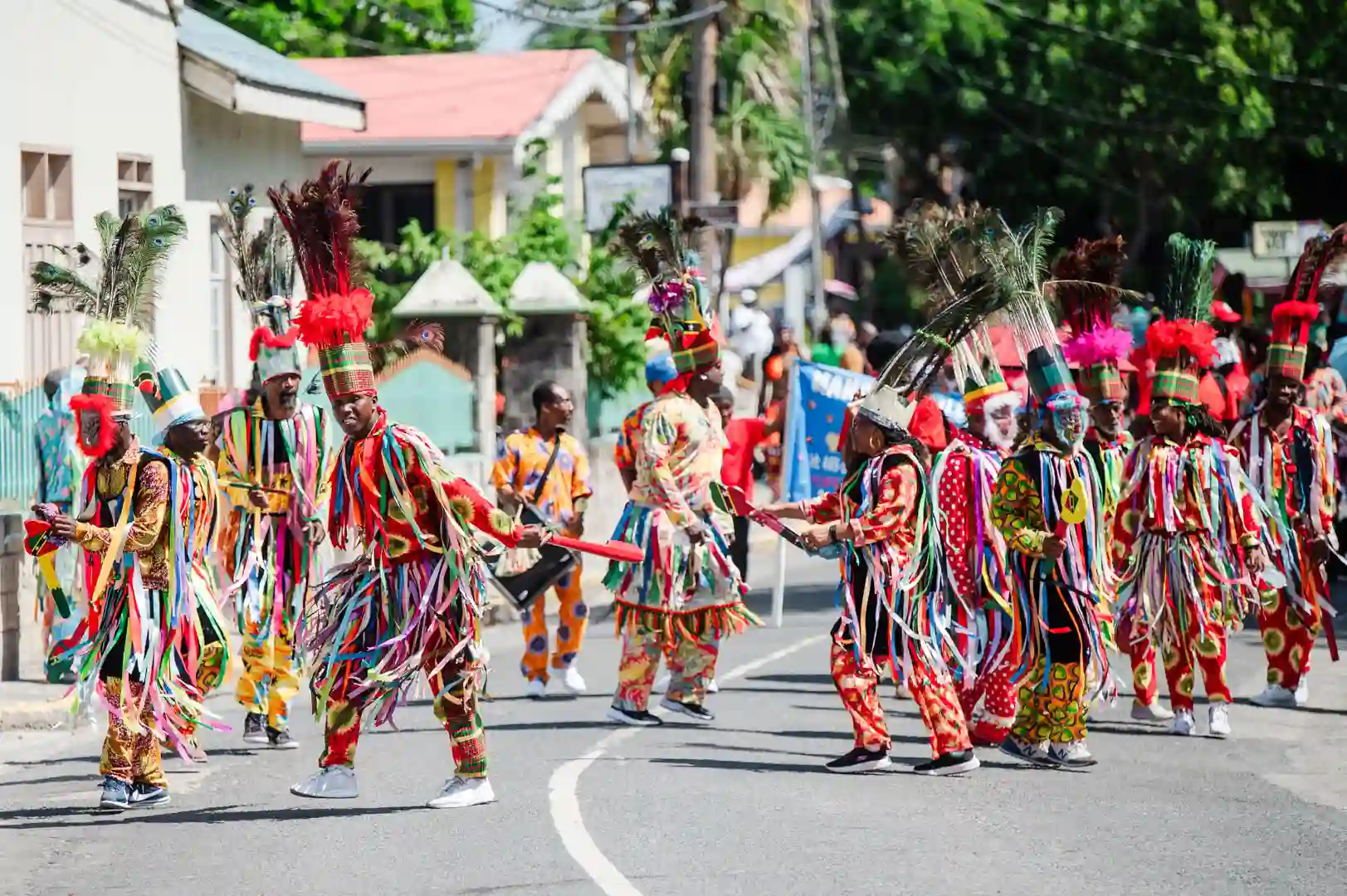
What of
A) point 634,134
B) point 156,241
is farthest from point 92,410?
point 634,134

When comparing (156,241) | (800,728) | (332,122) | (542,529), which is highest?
(332,122)

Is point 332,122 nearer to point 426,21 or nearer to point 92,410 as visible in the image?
point 92,410

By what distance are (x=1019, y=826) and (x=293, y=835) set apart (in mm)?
2746

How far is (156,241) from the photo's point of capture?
10.1 m

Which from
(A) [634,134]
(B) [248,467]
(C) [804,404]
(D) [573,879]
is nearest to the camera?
(D) [573,879]

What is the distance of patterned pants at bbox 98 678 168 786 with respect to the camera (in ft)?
30.9

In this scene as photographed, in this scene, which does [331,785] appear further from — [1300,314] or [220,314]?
[220,314]

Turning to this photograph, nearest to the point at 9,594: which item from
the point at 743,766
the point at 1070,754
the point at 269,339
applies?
the point at 269,339

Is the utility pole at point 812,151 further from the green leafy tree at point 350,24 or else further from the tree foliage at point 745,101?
the green leafy tree at point 350,24

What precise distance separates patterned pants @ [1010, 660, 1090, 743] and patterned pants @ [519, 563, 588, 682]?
11.3 feet

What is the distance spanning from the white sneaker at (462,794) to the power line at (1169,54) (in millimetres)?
25756

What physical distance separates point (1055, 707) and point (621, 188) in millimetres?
16035

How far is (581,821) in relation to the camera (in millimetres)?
9000

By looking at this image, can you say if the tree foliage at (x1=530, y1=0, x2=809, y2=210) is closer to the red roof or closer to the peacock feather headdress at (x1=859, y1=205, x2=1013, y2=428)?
the red roof
